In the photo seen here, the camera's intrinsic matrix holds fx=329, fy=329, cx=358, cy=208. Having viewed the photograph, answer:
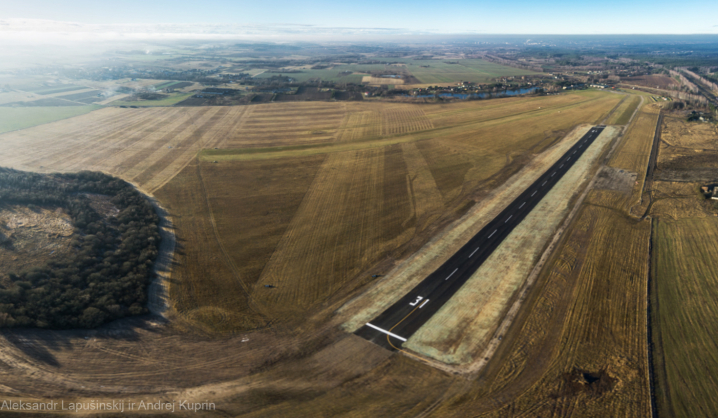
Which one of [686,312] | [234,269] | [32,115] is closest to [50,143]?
[32,115]

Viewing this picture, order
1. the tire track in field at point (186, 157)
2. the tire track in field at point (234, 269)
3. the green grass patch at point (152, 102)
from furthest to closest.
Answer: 1. the green grass patch at point (152, 102)
2. the tire track in field at point (186, 157)
3. the tire track in field at point (234, 269)

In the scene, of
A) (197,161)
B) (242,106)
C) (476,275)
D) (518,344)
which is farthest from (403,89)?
(518,344)

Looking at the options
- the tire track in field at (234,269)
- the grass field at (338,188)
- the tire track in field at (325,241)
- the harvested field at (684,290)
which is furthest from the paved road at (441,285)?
the harvested field at (684,290)

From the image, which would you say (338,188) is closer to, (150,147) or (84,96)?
(150,147)

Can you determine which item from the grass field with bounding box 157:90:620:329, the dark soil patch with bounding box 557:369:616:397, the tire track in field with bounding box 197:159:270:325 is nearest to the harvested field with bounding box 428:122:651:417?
the dark soil patch with bounding box 557:369:616:397

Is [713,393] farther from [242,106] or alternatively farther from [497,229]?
[242,106]

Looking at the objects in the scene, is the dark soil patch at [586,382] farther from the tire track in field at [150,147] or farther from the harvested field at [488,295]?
the tire track in field at [150,147]
